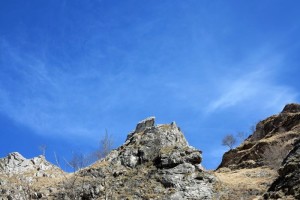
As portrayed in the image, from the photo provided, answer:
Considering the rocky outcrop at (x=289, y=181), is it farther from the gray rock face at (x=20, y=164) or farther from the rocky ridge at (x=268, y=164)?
the gray rock face at (x=20, y=164)

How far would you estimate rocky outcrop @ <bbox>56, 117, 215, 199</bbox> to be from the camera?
98.7 ft

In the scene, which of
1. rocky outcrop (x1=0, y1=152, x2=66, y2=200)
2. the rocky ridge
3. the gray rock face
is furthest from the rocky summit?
the gray rock face

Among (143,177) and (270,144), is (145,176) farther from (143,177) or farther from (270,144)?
(270,144)

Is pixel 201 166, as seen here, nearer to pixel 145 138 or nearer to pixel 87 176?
pixel 145 138

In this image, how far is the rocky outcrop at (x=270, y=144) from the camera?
45.8 meters

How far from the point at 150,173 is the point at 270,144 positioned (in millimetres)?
24756

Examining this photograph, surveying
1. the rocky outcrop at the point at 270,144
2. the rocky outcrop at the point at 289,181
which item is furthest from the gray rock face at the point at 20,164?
the rocky outcrop at the point at 289,181

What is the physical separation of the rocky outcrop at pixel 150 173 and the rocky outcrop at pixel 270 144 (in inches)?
511

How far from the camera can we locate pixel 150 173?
32.6 m

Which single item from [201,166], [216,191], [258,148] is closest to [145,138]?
[201,166]

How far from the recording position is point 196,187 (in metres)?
30.5

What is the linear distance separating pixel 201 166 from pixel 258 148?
22.0 metres

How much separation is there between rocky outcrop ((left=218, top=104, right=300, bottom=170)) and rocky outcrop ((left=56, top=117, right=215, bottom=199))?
1298 centimetres

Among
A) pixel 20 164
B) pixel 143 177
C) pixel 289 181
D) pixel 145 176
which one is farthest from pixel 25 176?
pixel 289 181
